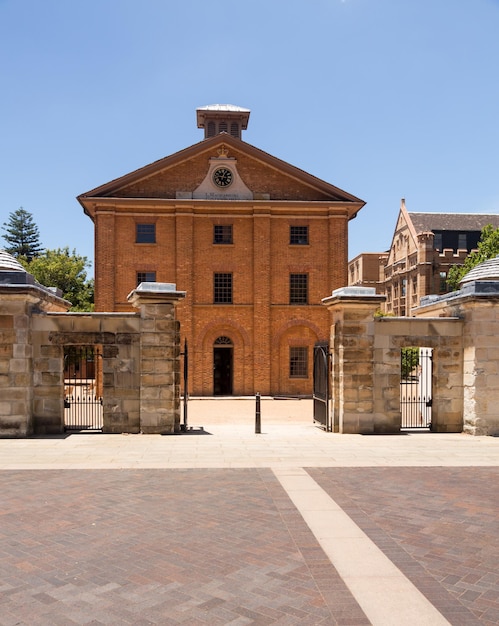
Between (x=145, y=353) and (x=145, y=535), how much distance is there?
7.29 metres

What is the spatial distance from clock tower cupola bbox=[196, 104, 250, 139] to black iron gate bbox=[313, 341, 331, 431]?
23355 millimetres

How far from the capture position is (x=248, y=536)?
634 cm

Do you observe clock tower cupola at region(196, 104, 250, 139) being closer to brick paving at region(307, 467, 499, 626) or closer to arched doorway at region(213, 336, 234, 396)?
arched doorway at region(213, 336, 234, 396)

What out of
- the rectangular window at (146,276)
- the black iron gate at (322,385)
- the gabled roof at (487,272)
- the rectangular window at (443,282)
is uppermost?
the rectangular window at (443,282)

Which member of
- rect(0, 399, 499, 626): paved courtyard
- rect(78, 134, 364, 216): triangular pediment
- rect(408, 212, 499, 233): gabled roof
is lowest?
rect(0, 399, 499, 626): paved courtyard

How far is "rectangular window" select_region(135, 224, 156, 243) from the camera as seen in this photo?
2883cm

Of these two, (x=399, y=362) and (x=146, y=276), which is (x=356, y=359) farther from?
(x=146, y=276)

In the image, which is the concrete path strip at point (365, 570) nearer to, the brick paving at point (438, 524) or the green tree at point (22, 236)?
the brick paving at point (438, 524)

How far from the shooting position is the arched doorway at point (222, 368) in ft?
93.7

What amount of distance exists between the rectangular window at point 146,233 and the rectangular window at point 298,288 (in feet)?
25.5

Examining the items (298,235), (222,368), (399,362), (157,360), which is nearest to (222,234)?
(298,235)

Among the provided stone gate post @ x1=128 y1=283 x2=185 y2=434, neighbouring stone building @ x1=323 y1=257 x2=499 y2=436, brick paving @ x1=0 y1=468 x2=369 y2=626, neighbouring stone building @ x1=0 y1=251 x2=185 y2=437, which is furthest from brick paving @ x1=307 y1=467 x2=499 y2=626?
neighbouring stone building @ x1=0 y1=251 x2=185 y2=437

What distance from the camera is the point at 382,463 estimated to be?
10.4 m

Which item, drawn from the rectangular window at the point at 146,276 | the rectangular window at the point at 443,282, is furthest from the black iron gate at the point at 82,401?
the rectangular window at the point at 443,282
